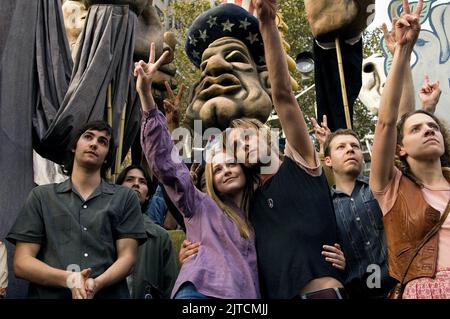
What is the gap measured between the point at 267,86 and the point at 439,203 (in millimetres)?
3374

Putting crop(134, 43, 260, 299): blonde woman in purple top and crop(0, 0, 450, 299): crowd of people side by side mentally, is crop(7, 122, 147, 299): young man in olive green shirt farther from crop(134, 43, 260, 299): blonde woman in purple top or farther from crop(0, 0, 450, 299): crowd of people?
crop(134, 43, 260, 299): blonde woman in purple top

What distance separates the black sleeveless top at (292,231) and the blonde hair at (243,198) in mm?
56

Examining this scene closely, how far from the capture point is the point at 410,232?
341cm

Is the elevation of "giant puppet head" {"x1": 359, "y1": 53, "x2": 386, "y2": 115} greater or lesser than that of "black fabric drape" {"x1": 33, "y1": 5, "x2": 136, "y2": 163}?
greater

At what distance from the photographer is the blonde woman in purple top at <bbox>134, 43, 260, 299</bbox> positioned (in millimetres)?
3346

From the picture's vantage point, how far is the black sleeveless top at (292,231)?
329 centimetres

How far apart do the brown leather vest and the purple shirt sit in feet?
2.01

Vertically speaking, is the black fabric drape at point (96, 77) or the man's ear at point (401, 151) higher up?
the black fabric drape at point (96, 77)

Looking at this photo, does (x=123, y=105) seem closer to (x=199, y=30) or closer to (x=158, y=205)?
(x=158, y=205)

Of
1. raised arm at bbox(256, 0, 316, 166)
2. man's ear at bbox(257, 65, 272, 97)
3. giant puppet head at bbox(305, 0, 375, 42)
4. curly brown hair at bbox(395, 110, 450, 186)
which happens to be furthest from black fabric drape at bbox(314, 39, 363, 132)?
raised arm at bbox(256, 0, 316, 166)

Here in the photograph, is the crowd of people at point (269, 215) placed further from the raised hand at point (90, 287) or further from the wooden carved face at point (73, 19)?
the wooden carved face at point (73, 19)

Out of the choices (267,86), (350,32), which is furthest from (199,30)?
(350,32)

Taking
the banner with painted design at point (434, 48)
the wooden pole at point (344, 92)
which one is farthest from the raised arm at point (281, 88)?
the banner with painted design at point (434, 48)
